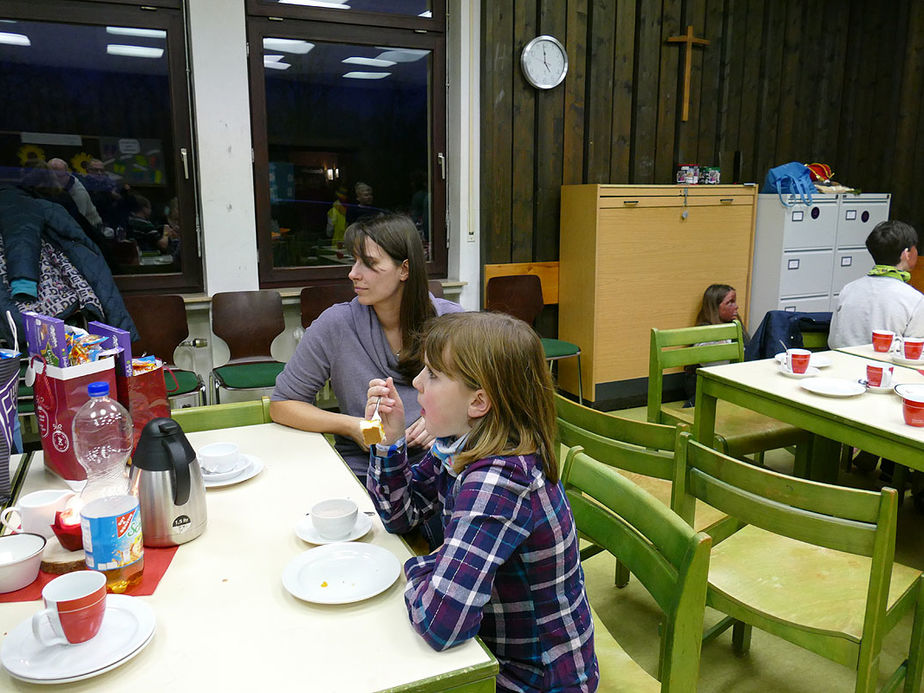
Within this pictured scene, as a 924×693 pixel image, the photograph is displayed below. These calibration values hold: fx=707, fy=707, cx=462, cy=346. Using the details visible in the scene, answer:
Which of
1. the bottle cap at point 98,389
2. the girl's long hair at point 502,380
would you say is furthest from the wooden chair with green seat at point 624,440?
the bottle cap at point 98,389

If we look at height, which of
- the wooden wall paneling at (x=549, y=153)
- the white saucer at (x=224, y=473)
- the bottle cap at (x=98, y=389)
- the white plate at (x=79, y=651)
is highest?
the wooden wall paneling at (x=549, y=153)

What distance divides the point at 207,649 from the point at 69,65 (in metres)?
3.56

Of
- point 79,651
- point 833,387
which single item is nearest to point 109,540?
point 79,651

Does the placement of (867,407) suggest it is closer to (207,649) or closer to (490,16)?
(207,649)

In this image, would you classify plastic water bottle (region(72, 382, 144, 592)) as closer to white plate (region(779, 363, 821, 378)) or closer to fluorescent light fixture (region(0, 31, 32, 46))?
white plate (region(779, 363, 821, 378))

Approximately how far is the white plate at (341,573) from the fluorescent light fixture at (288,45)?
3.42 meters

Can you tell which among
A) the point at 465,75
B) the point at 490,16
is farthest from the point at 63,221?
the point at 490,16

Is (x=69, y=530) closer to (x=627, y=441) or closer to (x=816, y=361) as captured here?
(x=627, y=441)

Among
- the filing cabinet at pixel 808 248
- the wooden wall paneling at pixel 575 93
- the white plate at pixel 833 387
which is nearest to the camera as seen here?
the white plate at pixel 833 387

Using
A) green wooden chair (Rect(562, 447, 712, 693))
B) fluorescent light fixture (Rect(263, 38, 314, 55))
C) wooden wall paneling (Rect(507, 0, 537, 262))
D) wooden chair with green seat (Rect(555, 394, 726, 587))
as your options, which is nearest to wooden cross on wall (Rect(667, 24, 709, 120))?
wooden wall paneling (Rect(507, 0, 537, 262))

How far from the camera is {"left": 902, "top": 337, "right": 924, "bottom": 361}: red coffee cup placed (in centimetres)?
268

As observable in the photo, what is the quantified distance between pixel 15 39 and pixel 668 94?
3856 millimetres

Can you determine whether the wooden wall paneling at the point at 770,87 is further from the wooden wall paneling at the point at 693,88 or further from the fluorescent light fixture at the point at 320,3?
the fluorescent light fixture at the point at 320,3

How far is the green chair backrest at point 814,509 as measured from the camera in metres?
1.37
